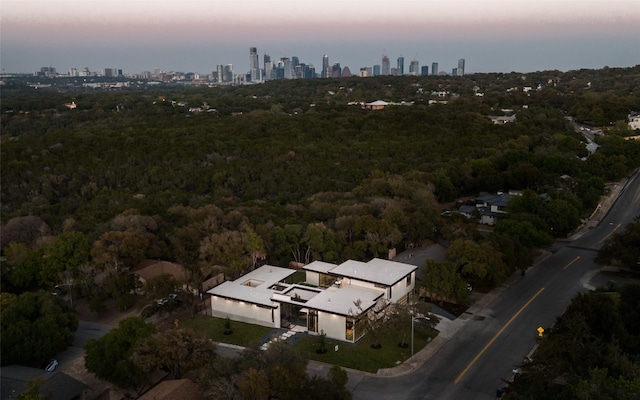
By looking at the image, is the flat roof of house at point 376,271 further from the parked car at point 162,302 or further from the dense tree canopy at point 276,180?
the parked car at point 162,302

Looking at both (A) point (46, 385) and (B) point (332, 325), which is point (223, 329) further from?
(A) point (46, 385)

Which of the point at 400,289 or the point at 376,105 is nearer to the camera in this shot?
the point at 400,289

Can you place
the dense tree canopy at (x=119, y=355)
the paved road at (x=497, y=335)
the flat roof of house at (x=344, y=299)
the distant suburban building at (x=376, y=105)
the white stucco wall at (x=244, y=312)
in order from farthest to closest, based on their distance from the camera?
the distant suburban building at (x=376, y=105) < the white stucco wall at (x=244, y=312) < the flat roof of house at (x=344, y=299) < the paved road at (x=497, y=335) < the dense tree canopy at (x=119, y=355)

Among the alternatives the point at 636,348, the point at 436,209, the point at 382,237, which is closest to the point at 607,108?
the point at 436,209

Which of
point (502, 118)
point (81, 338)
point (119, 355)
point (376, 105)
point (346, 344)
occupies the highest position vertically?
point (376, 105)

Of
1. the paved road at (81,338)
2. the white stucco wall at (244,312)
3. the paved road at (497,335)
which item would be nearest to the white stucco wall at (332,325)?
the white stucco wall at (244,312)

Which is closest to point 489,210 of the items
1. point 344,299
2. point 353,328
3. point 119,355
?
point 344,299

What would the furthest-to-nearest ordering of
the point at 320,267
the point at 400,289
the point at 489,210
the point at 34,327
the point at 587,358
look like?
the point at 489,210, the point at 320,267, the point at 400,289, the point at 34,327, the point at 587,358

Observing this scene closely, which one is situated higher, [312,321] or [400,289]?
[400,289]
